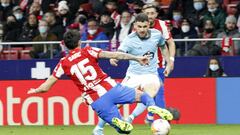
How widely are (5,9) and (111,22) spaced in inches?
136

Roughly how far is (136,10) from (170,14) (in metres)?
0.82

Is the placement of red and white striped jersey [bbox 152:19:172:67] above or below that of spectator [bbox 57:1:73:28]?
above

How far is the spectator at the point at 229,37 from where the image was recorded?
59.1 ft

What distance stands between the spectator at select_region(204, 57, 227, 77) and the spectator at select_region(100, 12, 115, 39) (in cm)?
273

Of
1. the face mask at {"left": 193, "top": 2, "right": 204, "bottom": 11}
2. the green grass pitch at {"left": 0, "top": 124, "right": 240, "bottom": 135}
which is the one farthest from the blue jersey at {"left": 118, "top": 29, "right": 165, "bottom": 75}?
the face mask at {"left": 193, "top": 2, "right": 204, "bottom": 11}

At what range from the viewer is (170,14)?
20.4 meters

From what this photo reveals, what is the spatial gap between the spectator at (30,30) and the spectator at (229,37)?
4488 millimetres

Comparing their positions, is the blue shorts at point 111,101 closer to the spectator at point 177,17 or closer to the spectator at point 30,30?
the spectator at point 177,17

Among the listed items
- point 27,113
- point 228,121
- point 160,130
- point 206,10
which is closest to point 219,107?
point 228,121

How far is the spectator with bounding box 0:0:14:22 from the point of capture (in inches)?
874

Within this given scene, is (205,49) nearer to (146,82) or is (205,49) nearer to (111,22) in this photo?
(111,22)

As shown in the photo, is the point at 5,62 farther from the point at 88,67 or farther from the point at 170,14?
the point at 88,67

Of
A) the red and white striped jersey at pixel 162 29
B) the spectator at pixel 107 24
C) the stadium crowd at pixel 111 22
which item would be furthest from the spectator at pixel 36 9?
the red and white striped jersey at pixel 162 29

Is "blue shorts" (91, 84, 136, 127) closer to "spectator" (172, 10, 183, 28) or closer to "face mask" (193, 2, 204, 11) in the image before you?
"spectator" (172, 10, 183, 28)
